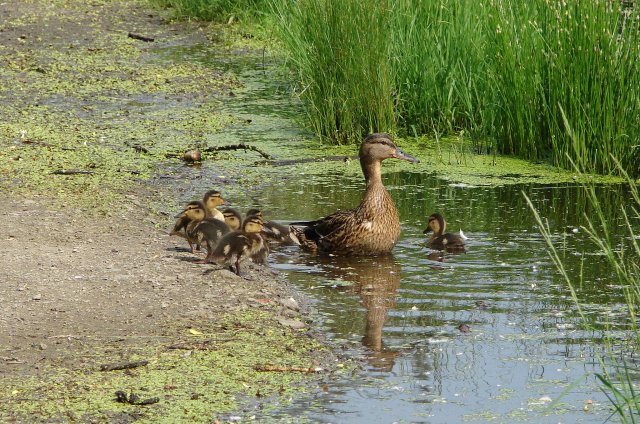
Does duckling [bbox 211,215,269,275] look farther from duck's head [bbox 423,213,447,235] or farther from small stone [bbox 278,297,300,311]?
duck's head [bbox 423,213,447,235]

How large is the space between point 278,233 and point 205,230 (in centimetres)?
79

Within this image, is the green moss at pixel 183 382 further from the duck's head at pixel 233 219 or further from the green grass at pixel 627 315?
the duck's head at pixel 233 219

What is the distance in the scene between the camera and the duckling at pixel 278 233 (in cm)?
837

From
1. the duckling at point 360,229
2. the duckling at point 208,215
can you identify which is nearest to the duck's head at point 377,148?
the duckling at point 360,229

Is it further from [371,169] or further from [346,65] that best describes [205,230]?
[346,65]

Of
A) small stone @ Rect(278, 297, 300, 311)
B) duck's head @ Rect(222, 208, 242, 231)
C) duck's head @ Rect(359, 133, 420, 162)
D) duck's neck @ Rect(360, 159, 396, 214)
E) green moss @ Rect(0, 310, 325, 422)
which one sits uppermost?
duck's head @ Rect(359, 133, 420, 162)

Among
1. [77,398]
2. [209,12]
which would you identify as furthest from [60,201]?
[209,12]

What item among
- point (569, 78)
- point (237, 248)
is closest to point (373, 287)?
point (237, 248)

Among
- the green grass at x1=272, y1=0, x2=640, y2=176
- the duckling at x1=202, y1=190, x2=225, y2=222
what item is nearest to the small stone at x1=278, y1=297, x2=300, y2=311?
the duckling at x1=202, y1=190, x2=225, y2=222

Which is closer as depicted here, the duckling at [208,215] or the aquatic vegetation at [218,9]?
the duckling at [208,215]

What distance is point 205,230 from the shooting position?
A: 7773mm

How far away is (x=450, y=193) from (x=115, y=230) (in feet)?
9.88

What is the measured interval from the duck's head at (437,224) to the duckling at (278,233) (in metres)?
0.96

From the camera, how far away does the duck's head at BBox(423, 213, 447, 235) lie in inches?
327
